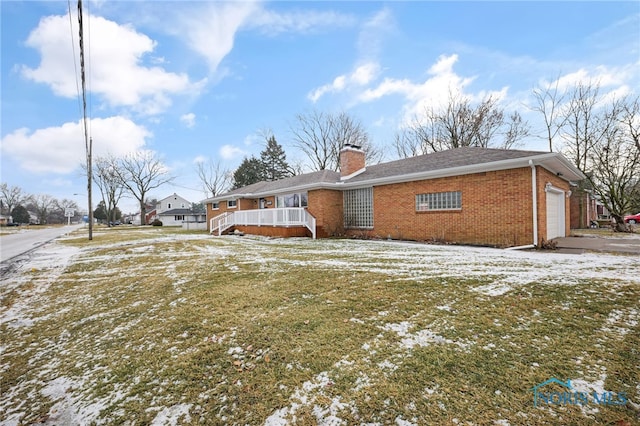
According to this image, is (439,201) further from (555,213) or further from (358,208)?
(555,213)

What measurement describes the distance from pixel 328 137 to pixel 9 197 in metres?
83.5

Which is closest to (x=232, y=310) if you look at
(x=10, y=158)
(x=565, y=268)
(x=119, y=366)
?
(x=119, y=366)

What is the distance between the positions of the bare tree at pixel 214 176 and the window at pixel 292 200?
29356 millimetres

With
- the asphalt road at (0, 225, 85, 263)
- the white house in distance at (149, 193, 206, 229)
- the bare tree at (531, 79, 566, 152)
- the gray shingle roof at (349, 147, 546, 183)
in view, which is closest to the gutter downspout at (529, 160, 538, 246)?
the gray shingle roof at (349, 147, 546, 183)

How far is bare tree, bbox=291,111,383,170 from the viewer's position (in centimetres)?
3167

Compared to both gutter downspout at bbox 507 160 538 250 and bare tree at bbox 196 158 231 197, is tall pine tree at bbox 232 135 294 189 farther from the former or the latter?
gutter downspout at bbox 507 160 538 250

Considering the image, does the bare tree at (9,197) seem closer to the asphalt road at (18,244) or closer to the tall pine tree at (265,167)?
the asphalt road at (18,244)

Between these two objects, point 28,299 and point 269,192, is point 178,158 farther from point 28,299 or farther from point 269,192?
point 28,299

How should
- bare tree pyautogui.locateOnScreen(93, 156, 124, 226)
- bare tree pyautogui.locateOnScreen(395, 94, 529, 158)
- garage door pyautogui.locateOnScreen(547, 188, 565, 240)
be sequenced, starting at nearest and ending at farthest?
garage door pyautogui.locateOnScreen(547, 188, 565, 240) < bare tree pyautogui.locateOnScreen(395, 94, 529, 158) < bare tree pyautogui.locateOnScreen(93, 156, 124, 226)

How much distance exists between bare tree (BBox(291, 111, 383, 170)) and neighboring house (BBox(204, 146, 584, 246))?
1507 centimetres

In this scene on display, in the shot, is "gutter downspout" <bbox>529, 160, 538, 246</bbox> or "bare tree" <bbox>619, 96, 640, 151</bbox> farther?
"bare tree" <bbox>619, 96, 640, 151</bbox>

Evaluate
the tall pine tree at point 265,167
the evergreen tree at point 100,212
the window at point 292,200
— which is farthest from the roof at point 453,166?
the evergreen tree at point 100,212

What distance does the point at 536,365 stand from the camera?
8.32 ft

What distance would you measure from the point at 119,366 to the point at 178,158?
48104mm
